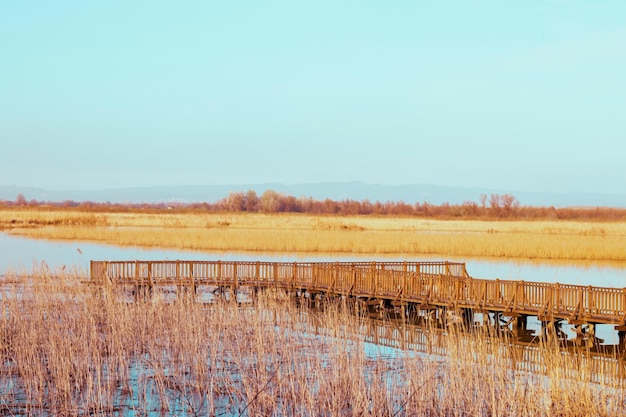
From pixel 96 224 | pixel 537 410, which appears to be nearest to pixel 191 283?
pixel 537 410

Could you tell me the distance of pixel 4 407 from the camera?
43.5 ft

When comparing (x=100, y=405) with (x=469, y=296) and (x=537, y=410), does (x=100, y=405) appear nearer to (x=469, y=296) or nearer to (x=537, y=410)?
(x=537, y=410)

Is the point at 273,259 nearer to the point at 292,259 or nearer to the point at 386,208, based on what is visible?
the point at 292,259

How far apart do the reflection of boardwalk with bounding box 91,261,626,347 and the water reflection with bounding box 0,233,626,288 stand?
783cm

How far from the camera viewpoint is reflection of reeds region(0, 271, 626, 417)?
41.8ft

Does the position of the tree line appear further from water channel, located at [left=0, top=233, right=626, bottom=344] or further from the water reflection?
the water reflection

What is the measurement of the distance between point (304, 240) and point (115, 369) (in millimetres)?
37577

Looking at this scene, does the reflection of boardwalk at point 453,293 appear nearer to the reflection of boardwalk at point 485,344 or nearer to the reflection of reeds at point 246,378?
the reflection of boardwalk at point 485,344

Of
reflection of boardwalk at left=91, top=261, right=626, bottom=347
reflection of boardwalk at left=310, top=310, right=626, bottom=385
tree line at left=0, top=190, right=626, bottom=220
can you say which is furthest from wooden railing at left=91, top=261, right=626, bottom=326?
tree line at left=0, top=190, right=626, bottom=220

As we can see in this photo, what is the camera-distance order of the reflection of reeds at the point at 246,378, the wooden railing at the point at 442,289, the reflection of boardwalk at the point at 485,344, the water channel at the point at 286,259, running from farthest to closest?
the water channel at the point at 286,259 < the wooden railing at the point at 442,289 < the reflection of boardwalk at the point at 485,344 < the reflection of reeds at the point at 246,378

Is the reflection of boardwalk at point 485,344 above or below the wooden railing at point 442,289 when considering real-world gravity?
below

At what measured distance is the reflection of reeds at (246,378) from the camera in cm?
1275

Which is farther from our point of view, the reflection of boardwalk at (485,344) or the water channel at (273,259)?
the water channel at (273,259)

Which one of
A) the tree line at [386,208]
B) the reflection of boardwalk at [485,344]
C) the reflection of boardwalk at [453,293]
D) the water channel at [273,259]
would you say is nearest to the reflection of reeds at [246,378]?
the reflection of boardwalk at [485,344]
